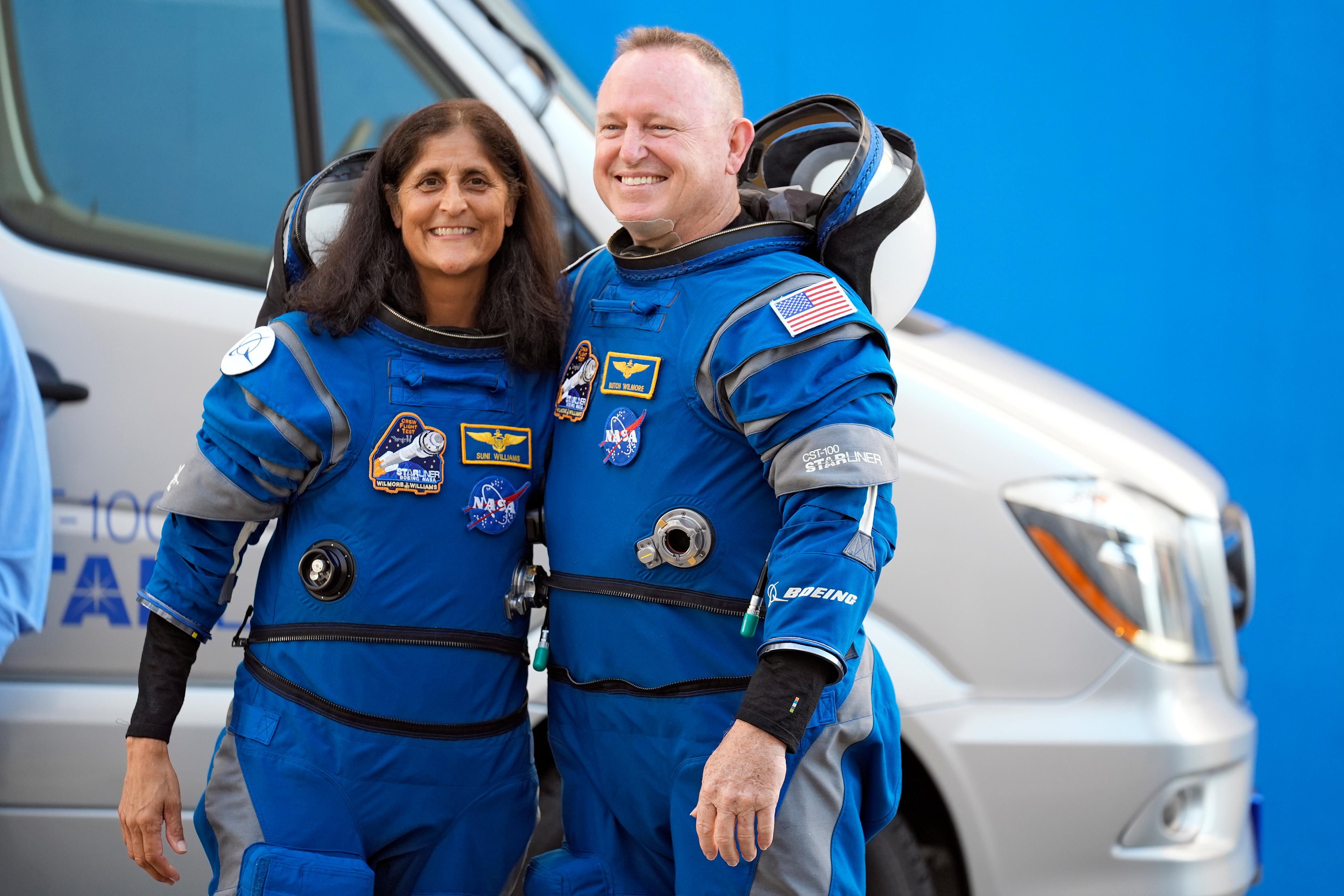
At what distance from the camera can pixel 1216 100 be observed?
169 inches

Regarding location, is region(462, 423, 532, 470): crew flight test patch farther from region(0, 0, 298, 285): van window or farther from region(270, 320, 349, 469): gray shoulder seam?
region(0, 0, 298, 285): van window

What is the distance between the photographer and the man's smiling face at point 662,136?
1.79 metres

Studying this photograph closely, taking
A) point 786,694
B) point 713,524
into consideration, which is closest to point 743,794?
point 786,694

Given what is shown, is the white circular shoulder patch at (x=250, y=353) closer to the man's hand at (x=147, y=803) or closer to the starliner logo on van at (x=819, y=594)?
the man's hand at (x=147, y=803)

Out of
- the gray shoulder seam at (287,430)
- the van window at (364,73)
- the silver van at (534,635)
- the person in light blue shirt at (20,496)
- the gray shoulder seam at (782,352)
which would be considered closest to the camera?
the gray shoulder seam at (782,352)

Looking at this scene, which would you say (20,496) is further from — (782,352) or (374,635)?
(782,352)

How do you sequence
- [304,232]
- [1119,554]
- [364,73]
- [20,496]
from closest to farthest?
[304,232] → [20,496] → [1119,554] → [364,73]

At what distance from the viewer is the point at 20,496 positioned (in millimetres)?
2340

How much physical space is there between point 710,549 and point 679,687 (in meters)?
0.20

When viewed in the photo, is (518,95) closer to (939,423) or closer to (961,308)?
(939,423)

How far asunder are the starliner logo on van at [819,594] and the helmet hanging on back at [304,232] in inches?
37.6

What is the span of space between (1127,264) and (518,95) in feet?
8.74

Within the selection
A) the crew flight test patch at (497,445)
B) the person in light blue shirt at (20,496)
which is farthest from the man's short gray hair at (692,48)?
the person in light blue shirt at (20,496)

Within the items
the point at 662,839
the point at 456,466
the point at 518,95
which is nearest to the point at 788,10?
the point at 518,95
